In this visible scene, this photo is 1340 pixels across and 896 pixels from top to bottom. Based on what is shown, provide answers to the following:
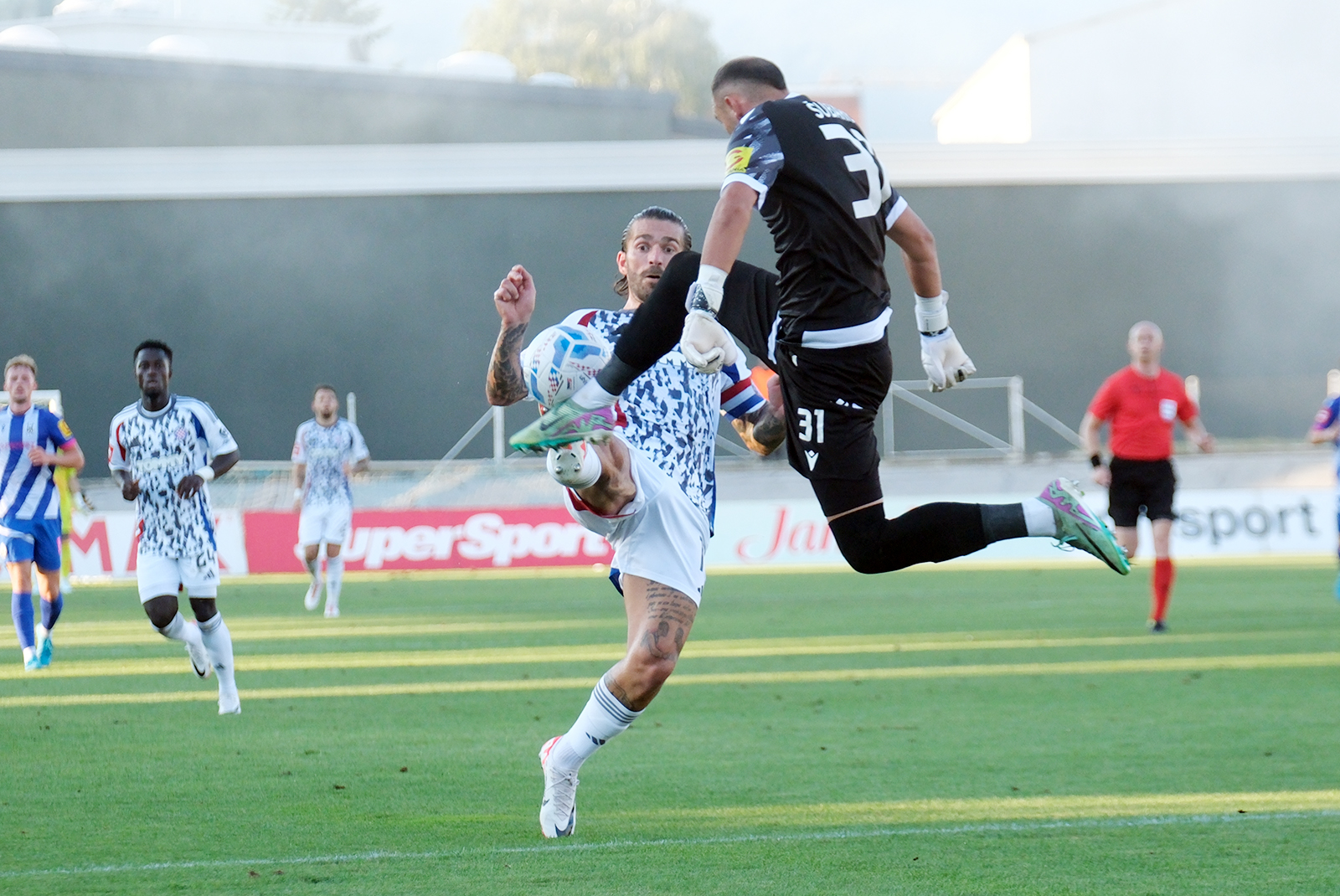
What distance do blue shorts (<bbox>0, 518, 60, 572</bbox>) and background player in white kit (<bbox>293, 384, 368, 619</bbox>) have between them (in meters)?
4.76

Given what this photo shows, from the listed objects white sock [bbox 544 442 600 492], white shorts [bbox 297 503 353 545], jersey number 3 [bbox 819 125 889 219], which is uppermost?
jersey number 3 [bbox 819 125 889 219]

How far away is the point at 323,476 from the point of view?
17.0 metres

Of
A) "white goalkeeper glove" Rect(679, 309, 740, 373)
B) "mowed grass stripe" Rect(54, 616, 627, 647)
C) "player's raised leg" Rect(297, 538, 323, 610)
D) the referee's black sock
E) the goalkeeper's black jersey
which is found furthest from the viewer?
"player's raised leg" Rect(297, 538, 323, 610)

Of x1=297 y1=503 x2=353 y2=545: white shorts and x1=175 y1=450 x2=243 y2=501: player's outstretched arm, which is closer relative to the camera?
x1=175 y1=450 x2=243 y2=501: player's outstretched arm

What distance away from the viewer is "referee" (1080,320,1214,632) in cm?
1306

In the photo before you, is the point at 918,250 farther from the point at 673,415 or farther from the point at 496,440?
the point at 496,440

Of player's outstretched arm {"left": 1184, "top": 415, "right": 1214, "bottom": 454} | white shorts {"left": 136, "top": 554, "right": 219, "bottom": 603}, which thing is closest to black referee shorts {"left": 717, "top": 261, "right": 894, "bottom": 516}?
white shorts {"left": 136, "top": 554, "right": 219, "bottom": 603}

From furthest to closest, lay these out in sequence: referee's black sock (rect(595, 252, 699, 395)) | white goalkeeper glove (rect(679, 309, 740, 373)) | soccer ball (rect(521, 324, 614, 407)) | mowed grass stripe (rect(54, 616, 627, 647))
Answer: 1. mowed grass stripe (rect(54, 616, 627, 647))
2. soccer ball (rect(521, 324, 614, 407))
3. referee's black sock (rect(595, 252, 699, 395))
4. white goalkeeper glove (rect(679, 309, 740, 373))

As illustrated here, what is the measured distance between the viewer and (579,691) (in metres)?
10.0

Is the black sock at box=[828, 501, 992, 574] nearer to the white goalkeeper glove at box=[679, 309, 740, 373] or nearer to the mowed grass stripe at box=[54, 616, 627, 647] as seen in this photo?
the white goalkeeper glove at box=[679, 309, 740, 373]

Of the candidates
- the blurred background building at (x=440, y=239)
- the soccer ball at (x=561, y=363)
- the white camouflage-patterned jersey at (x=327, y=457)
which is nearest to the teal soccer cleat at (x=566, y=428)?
the soccer ball at (x=561, y=363)

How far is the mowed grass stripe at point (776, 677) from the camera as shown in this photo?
9921 mm

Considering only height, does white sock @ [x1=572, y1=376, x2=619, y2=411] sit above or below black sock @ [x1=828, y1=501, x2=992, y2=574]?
above

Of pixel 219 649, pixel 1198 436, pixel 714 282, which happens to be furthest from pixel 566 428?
pixel 1198 436
